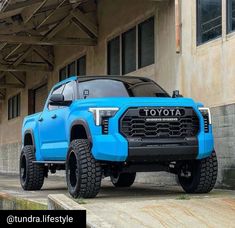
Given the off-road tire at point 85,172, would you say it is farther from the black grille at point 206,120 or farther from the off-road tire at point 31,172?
the off-road tire at point 31,172

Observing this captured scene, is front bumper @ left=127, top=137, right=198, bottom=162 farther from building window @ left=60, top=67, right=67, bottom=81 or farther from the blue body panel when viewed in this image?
building window @ left=60, top=67, right=67, bottom=81

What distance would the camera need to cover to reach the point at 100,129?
8.14 m

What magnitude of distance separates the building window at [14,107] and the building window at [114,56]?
45.8 feet

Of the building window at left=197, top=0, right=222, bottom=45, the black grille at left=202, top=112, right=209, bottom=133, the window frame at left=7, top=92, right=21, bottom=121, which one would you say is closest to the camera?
the black grille at left=202, top=112, right=209, bottom=133

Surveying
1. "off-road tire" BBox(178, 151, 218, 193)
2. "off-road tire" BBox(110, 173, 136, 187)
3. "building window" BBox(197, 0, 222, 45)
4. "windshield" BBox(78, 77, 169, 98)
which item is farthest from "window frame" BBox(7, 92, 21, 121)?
"off-road tire" BBox(178, 151, 218, 193)

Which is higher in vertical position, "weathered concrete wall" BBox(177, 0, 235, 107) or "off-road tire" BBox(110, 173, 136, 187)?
"weathered concrete wall" BBox(177, 0, 235, 107)

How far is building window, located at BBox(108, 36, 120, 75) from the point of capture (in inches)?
666

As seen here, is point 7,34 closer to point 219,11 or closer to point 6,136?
point 219,11

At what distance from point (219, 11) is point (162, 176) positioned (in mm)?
4051

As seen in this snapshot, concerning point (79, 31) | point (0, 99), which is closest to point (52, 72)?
point (79, 31)

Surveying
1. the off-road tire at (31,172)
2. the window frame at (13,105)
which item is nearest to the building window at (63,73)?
the window frame at (13,105)

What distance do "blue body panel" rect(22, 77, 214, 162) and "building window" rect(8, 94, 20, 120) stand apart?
68.9 ft

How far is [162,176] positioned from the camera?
13094 mm

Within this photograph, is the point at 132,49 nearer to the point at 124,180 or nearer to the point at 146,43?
the point at 146,43
